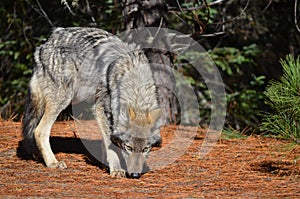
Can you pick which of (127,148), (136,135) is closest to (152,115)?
(136,135)

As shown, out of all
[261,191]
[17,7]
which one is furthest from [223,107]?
[261,191]

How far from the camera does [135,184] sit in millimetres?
4598

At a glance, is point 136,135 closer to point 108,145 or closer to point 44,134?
point 108,145

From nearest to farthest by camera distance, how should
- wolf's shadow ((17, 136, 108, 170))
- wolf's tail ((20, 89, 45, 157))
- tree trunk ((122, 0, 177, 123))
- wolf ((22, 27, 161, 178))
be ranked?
wolf ((22, 27, 161, 178))
wolf's shadow ((17, 136, 108, 170))
wolf's tail ((20, 89, 45, 157))
tree trunk ((122, 0, 177, 123))

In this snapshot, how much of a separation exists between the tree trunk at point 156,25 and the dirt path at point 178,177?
5.43ft

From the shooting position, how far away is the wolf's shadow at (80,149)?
5.47 m

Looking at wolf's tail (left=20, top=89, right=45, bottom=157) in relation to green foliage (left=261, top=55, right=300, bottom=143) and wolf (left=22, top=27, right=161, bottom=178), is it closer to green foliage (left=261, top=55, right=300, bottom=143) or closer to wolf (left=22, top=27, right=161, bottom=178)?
wolf (left=22, top=27, right=161, bottom=178)

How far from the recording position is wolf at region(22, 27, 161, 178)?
4.88 metres

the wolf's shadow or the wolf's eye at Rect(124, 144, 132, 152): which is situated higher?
the wolf's eye at Rect(124, 144, 132, 152)

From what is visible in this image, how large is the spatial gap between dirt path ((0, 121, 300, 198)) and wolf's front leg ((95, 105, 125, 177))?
0.43 feet

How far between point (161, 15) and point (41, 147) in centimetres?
323

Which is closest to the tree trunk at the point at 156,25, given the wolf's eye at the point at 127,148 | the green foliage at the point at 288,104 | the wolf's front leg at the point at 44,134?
the wolf's front leg at the point at 44,134

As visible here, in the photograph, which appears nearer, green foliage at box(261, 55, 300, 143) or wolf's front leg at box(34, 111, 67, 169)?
green foliage at box(261, 55, 300, 143)

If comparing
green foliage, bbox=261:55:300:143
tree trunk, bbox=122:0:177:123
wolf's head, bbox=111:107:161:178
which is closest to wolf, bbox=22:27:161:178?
wolf's head, bbox=111:107:161:178
